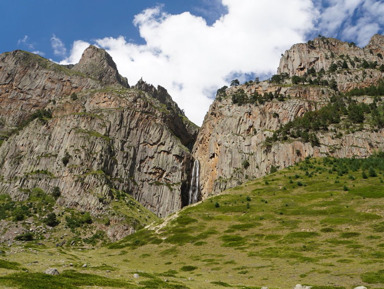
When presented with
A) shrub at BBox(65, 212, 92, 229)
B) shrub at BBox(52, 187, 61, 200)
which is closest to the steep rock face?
shrub at BBox(52, 187, 61, 200)

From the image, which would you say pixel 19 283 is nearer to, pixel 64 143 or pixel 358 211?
pixel 358 211

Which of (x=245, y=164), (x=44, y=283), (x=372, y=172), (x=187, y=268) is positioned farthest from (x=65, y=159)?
(x=44, y=283)

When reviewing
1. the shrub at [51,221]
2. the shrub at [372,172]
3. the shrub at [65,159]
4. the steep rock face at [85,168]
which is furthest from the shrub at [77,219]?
the shrub at [372,172]

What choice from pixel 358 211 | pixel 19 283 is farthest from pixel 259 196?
pixel 19 283

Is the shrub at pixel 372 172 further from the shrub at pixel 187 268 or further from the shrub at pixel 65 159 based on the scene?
the shrub at pixel 65 159

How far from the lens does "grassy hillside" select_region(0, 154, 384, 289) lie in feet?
118

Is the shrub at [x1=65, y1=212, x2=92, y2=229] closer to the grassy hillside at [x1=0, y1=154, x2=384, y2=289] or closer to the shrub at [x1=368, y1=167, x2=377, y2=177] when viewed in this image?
the grassy hillside at [x1=0, y1=154, x2=384, y2=289]

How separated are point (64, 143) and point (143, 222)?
74513 millimetres

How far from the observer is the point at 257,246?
65.1 m

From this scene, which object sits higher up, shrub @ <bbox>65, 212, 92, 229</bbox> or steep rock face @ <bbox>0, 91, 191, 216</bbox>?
steep rock face @ <bbox>0, 91, 191, 216</bbox>

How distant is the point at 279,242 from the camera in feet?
213

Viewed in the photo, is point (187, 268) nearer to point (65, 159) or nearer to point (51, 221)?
point (51, 221)

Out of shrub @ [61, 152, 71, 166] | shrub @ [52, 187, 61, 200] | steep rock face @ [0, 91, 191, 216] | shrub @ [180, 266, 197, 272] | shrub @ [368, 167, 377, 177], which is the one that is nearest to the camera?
shrub @ [180, 266, 197, 272]

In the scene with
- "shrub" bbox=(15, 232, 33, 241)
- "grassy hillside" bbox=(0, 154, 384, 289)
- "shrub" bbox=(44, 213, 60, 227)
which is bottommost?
"shrub" bbox=(15, 232, 33, 241)
